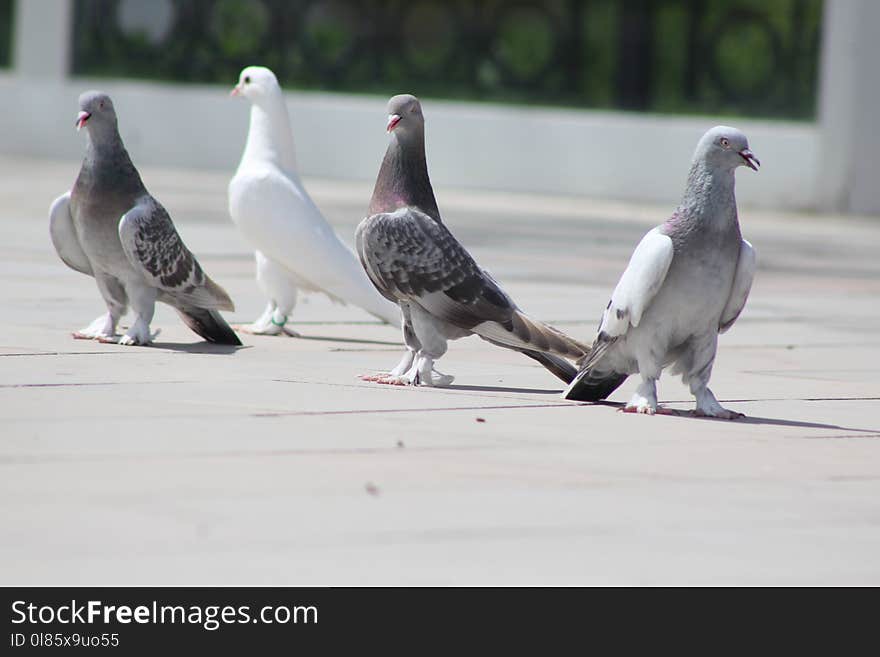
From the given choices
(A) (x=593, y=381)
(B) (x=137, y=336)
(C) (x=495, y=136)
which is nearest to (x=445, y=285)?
(A) (x=593, y=381)

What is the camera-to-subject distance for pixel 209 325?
7.86 m

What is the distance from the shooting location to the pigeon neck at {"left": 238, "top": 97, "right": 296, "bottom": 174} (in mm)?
8422

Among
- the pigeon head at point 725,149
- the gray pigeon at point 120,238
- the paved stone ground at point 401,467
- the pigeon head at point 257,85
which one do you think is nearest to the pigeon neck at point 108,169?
the gray pigeon at point 120,238

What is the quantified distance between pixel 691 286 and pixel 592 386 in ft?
2.36

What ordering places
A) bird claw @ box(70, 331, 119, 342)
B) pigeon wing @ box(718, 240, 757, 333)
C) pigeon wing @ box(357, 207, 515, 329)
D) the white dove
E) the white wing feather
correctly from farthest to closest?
the white dove
bird claw @ box(70, 331, 119, 342)
pigeon wing @ box(357, 207, 515, 329)
pigeon wing @ box(718, 240, 757, 333)
the white wing feather

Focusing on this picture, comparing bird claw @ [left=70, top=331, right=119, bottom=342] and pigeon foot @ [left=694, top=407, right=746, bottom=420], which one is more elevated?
bird claw @ [left=70, top=331, right=119, bottom=342]

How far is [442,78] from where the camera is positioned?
22.2m

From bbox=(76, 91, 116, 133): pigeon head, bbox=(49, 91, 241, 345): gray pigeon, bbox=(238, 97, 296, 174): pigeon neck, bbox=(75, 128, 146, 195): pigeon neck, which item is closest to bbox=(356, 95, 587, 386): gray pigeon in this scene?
bbox=(49, 91, 241, 345): gray pigeon

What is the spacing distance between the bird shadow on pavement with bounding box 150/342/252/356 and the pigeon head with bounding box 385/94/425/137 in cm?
142

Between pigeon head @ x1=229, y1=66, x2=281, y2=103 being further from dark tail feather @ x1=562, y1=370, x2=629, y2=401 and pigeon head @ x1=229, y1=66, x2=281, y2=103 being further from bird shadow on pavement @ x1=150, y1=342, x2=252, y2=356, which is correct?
dark tail feather @ x1=562, y1=370, x2=629, y2=401

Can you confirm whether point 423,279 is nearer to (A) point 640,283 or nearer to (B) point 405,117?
(B) point 405,117

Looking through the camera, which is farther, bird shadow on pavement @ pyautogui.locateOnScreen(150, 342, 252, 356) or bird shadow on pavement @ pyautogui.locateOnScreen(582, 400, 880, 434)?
bird shadow on pavement @ pyautogui.locateOnScreen(150, 342, 252, 356)
